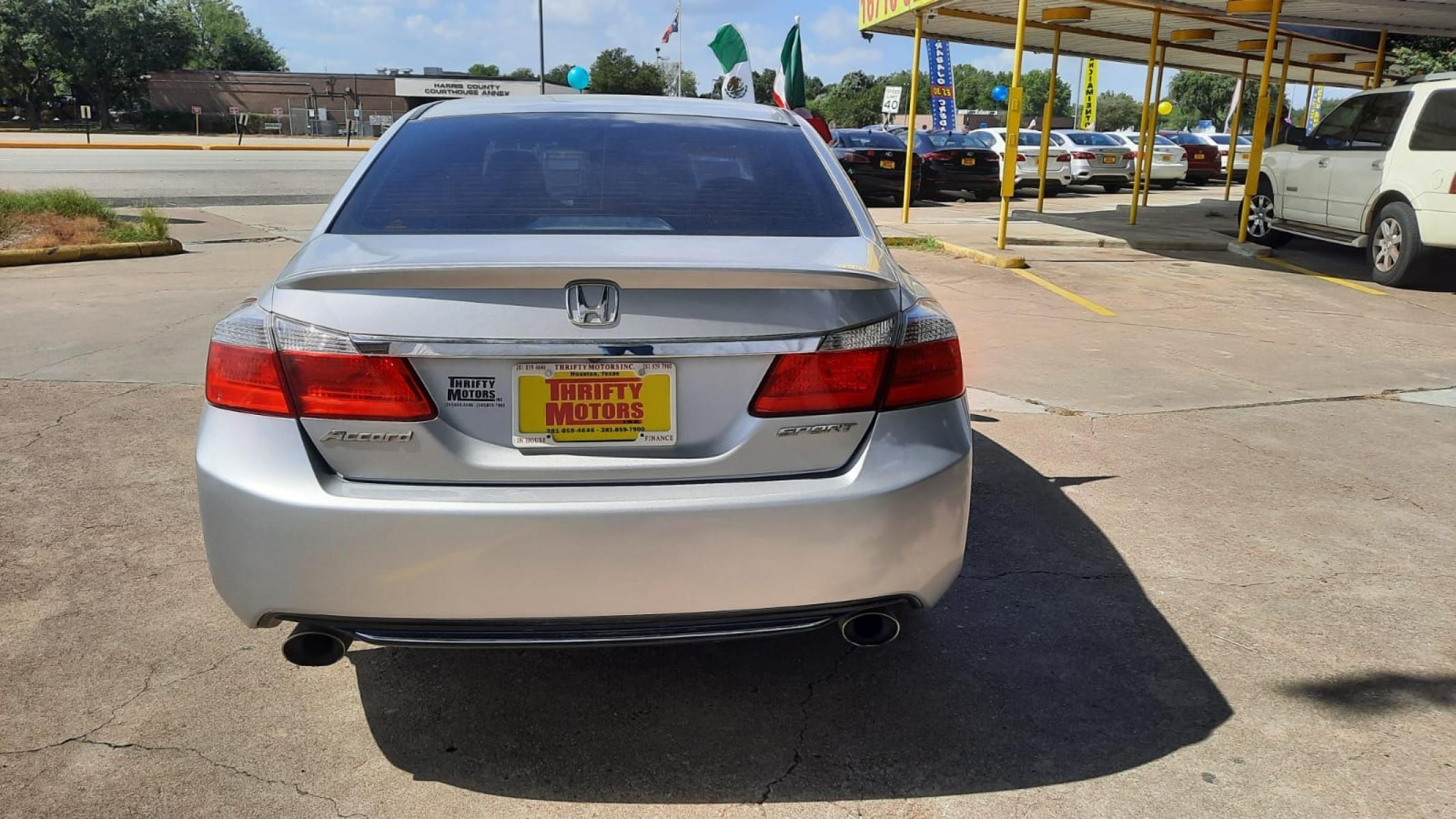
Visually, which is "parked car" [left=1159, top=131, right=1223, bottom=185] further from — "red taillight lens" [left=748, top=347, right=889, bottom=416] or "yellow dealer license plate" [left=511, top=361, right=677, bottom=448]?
"yellow dealer license plate" [left=511, top=361, right=677, bottom=448]

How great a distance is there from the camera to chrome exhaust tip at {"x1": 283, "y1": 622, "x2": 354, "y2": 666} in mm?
2508

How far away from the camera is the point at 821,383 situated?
245 cm

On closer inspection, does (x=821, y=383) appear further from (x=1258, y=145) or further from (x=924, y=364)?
(x=1258, y=145)

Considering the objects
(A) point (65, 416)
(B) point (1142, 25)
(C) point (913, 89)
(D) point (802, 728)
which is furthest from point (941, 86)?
(D) point (802, 728)

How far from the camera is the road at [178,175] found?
19547mm

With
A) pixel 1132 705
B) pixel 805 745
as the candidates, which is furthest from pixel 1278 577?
pixel 805 745

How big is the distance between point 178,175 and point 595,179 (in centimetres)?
2466

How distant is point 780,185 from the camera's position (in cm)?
314

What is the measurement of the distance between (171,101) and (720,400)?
85.4m

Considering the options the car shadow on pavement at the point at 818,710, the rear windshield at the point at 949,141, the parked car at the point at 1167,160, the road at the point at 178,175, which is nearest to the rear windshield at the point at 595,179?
the car shadow on pavement at the point at 818,710

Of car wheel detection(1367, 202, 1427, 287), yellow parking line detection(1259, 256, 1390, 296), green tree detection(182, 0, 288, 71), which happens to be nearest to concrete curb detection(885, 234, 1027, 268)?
yellow parking line detection(1259, 256, 1390, 296)

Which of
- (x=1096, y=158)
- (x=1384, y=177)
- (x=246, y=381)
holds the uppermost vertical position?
(x=1096, y=158)

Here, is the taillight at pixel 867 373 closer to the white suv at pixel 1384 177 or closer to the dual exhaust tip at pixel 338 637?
the dual exhaust tip at pixel 338 637

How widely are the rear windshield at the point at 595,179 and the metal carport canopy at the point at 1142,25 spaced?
1150cm
